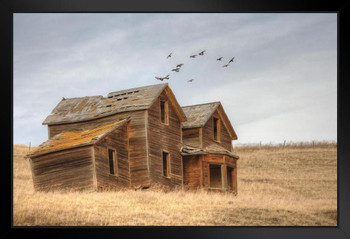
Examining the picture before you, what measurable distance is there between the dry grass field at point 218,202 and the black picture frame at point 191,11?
6.48ft

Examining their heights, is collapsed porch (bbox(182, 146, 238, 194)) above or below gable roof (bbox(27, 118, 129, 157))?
below

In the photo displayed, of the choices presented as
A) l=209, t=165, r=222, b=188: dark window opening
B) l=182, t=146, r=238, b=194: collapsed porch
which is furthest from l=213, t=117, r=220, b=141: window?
l=209, t=165, r=222, b=188: dark window opening

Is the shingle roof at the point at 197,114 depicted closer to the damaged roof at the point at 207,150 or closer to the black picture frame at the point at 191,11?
the damaged roof at the point at 207,150

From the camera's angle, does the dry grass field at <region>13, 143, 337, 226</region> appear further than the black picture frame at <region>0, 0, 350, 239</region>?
Yes

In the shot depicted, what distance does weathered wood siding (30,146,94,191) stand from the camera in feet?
73.5

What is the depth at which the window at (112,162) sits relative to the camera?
23812mm

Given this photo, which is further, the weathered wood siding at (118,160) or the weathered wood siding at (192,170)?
the weathered wood siding at (192,170)

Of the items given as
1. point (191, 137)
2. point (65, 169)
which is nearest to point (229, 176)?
point (191, 137)

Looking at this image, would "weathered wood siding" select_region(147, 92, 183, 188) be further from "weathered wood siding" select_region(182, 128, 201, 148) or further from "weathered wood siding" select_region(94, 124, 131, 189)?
"weathered wood siding" select_region(94, 124, 131, 189)

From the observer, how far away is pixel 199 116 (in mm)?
27469

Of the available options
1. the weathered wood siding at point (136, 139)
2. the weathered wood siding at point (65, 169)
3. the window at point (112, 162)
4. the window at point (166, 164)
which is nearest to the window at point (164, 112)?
the weathered wood siding at point (136, 139)

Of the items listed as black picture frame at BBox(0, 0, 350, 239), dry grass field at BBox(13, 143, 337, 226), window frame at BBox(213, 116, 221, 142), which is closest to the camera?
black picture frame at BBox(0, 0, 350, 239)
